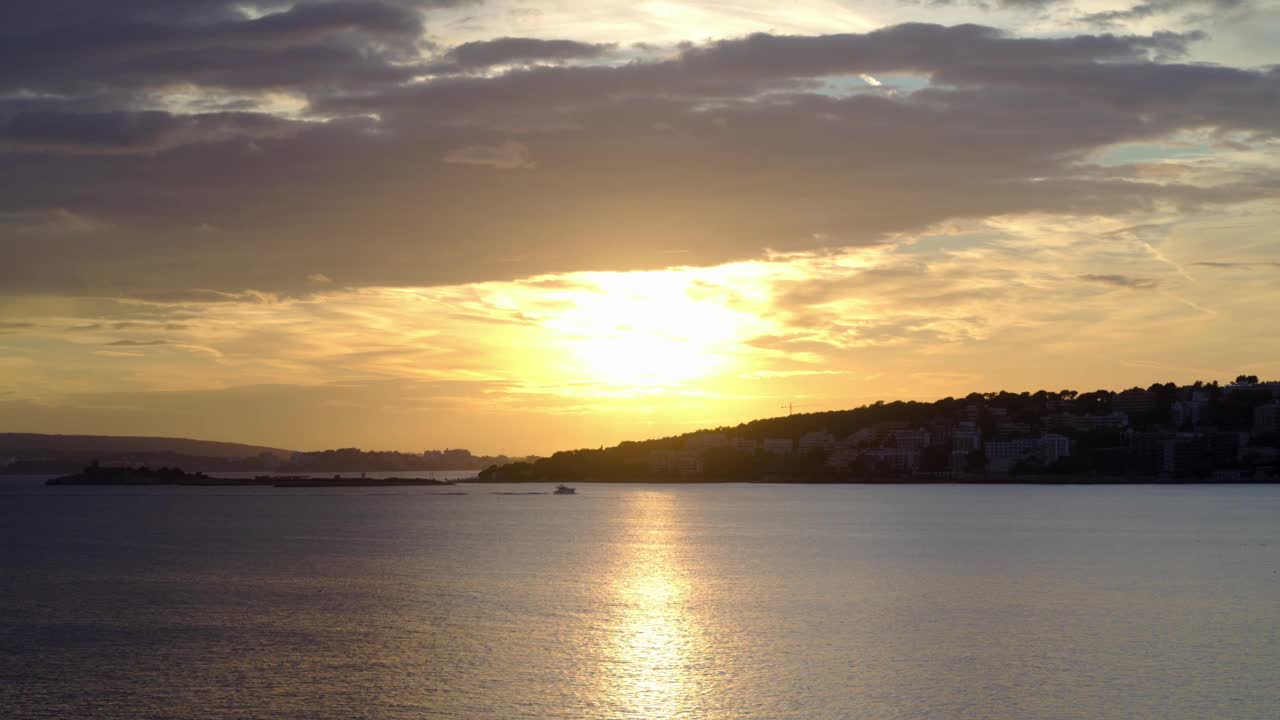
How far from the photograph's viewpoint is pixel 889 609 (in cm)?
5428

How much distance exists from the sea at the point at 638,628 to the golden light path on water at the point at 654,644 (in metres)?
0.17

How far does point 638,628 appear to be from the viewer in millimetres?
48688

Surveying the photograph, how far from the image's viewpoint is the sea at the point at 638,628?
34.5 m

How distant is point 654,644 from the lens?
4450cm

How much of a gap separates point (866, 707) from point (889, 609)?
20895mm

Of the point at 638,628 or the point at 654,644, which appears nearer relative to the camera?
the point at 654,644

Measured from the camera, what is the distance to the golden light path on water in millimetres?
34750

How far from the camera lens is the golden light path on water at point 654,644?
34.8 meters

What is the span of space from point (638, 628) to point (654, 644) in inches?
167

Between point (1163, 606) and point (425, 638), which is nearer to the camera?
point (425, 638)

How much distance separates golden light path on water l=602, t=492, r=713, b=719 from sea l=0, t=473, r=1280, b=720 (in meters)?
0.17

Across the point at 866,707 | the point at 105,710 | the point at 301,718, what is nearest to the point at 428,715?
the point at 301,718

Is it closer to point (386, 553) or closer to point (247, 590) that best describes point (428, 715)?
point (247, 590)

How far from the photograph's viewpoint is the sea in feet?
113
